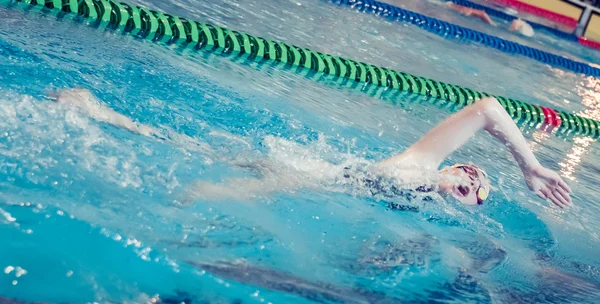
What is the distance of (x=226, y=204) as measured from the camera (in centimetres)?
315

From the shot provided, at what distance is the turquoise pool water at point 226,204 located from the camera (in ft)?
8.21

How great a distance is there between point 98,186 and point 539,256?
7.40ft

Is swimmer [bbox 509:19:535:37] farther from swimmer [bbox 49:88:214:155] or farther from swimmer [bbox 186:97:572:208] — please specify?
swimmer [bbox 49:88:214:155]

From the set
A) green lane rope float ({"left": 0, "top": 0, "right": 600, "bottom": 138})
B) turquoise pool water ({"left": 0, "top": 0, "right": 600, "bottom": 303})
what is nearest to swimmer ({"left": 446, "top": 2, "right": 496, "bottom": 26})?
green lane rope float ({"left": 0, "top": 0, "right": 600, "bottom": 138})

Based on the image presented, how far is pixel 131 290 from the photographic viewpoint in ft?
7.67

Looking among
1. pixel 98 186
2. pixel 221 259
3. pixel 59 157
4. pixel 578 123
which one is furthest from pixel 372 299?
pixel 578 123

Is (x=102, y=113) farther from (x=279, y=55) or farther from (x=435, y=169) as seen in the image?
(x=279, y=55)

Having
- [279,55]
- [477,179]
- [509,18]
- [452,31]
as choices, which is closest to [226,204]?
[477,179]

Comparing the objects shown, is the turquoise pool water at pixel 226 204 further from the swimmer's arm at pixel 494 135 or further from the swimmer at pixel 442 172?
the swimmer's arm at pixel 494 135

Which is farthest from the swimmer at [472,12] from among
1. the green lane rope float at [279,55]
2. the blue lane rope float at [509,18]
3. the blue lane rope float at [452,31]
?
the green lane rope float at [279,55]

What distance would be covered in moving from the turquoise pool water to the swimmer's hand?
0.36 metres

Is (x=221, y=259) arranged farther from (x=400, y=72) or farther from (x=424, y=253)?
(x=400, y=72)

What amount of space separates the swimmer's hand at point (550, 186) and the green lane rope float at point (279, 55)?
2.40 metres

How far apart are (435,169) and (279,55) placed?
2189 mm
